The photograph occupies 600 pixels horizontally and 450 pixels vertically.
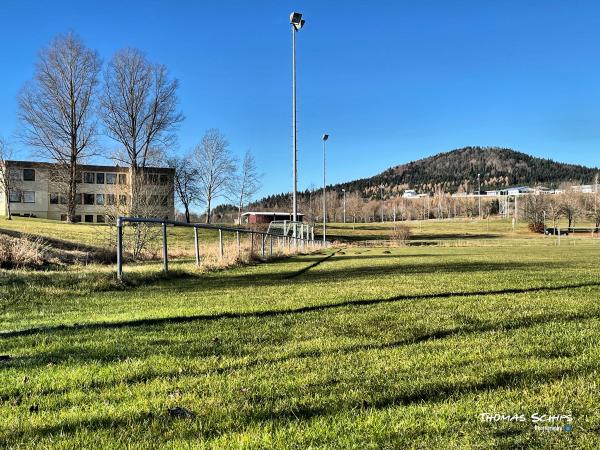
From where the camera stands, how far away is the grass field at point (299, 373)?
2660mm

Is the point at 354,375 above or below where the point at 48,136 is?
below

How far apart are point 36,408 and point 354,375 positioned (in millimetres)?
2238

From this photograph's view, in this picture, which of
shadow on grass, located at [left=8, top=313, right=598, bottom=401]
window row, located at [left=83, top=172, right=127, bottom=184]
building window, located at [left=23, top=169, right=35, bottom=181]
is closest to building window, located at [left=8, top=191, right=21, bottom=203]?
building window, located at [left=23, top=169, right=35, bottom=181]

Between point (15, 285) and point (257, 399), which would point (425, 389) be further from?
point (15, 285)

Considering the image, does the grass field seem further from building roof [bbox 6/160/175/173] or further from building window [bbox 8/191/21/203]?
building window [bbox 8/191/21/203]

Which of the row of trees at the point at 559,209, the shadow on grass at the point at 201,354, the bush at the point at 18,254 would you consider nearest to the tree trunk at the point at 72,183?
the bush at the point at 18,254

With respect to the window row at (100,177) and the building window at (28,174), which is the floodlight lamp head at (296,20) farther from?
the building window at (28,174)

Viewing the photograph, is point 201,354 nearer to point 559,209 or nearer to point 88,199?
point 88,199

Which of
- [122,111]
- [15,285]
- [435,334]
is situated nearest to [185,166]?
[122,111]

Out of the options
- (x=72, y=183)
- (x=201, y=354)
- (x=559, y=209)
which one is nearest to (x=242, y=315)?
(x=201, y=354)

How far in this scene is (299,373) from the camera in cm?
373

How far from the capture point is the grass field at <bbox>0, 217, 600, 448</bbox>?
2.66m

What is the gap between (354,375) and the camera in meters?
3.66

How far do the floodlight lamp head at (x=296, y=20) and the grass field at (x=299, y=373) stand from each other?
24751mm
